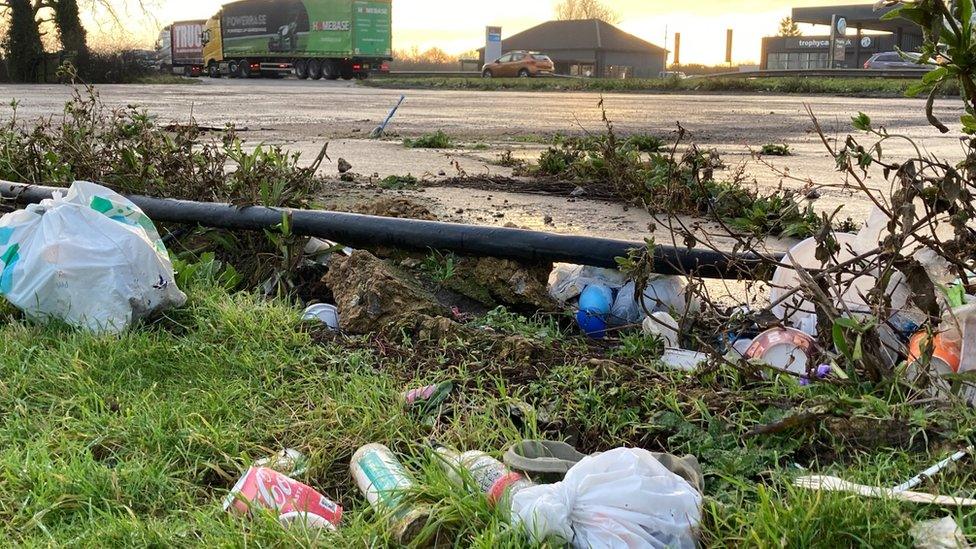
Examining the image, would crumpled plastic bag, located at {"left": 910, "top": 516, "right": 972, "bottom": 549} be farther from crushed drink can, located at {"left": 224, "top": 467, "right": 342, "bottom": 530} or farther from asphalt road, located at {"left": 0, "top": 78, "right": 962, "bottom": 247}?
crushed drink can, located at {"left": 224, "top": 467, "right": 342, "bottom": 530}

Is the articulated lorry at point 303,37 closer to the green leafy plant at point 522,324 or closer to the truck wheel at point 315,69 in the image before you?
the truck wheel at point 315,69

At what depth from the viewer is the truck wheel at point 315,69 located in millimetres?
47719

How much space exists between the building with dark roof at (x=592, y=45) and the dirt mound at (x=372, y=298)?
76993mm

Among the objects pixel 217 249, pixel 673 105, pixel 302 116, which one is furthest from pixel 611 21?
pixel 217 249

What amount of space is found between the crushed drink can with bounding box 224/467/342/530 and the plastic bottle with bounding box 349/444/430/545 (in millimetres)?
99

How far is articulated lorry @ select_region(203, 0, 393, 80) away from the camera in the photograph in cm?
4625

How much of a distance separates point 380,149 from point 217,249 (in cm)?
505

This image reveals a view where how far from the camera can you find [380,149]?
933 cm

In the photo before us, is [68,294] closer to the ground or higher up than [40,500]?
higher up

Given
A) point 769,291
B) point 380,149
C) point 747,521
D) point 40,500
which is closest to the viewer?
point 747,521

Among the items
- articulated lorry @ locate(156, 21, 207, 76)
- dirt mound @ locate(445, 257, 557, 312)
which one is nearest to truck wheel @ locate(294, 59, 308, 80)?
articulated lorry @ locate(156, 21, 207, 76)

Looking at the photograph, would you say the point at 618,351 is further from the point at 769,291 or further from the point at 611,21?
the point at 611,21

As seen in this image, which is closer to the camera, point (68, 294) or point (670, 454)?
point (670, 454)

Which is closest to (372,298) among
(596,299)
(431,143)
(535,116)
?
(596,299)
